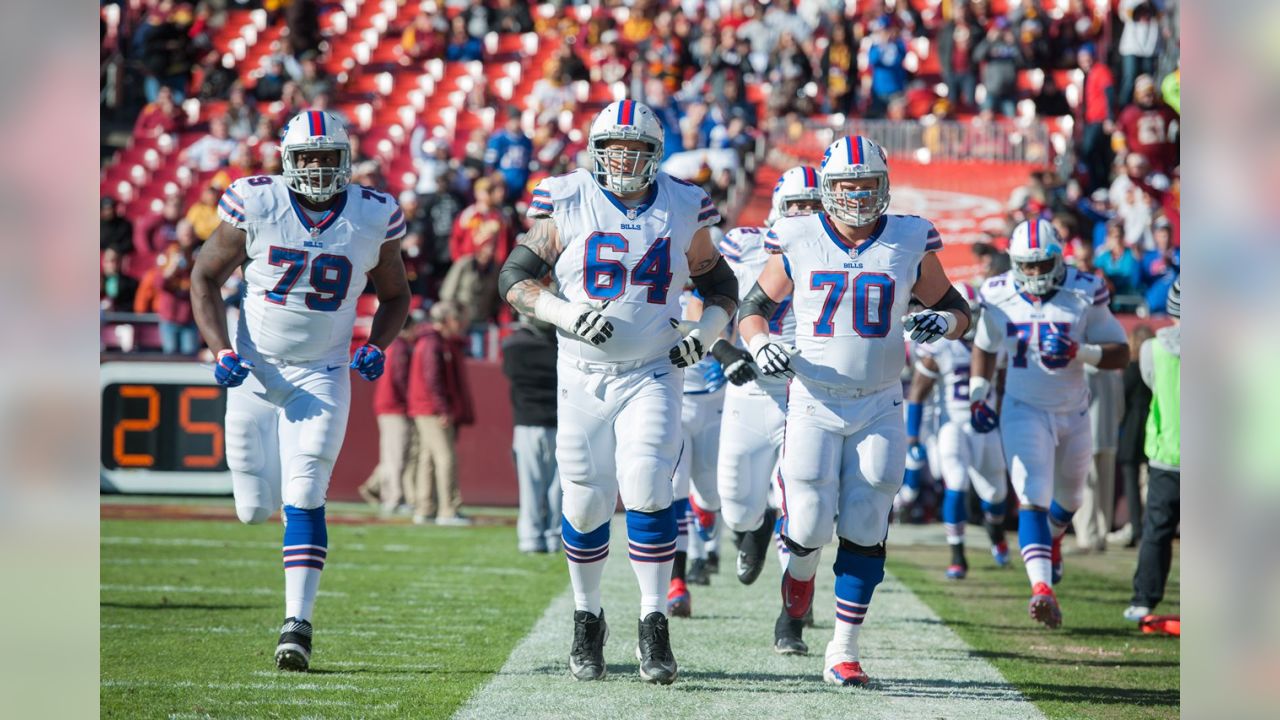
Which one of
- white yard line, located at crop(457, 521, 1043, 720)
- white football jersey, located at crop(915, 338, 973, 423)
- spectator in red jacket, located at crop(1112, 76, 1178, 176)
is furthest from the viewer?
spectator in red jacket, located at crop(1112, 76, 1178, 176)

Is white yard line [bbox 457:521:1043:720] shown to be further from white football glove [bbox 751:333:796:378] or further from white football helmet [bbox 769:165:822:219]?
white football helmet [bbox 769:165:822:219]

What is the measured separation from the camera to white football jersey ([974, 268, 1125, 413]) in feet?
27.5

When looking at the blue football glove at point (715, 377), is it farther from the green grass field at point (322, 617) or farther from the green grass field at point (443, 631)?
the green grass field at point (322, 617)

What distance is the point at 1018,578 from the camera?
10266mm

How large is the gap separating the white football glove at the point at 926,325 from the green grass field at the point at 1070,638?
1.38m

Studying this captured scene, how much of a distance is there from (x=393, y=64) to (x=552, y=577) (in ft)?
42.4

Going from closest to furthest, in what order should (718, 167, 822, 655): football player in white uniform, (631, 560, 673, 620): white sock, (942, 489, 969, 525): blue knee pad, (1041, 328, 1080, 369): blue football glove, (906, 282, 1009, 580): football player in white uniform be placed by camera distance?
1. (631, 560, 673, 620): white sock
2. (718, 167, 822, 655): football player in white uniform
3. (1041, 328, 1080, 369): blue football glove
4. (906, 282, 1009, 580): football player in white uniform
5. (942, 489, 969, 525): blue knee pad

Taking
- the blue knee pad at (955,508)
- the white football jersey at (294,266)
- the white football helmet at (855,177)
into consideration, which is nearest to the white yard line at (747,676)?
the white football jersey at (294,266)

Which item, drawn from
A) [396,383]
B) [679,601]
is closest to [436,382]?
[396,383]

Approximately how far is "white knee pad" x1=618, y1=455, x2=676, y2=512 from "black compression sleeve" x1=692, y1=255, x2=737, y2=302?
75cm

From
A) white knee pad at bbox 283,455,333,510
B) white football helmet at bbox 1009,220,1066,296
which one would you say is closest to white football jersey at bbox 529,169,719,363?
white knee pad at bbox 283,455,333,510

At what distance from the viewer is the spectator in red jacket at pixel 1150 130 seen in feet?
54.1
